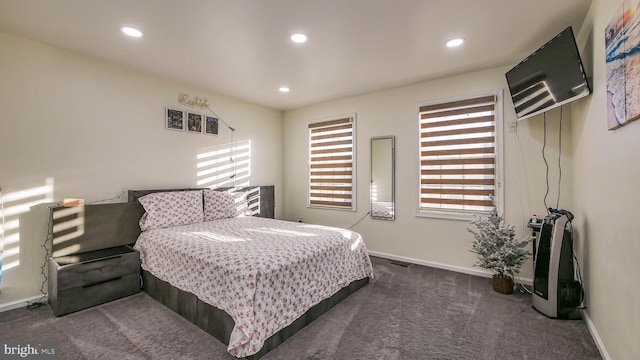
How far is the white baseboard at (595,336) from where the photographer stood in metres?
1.87

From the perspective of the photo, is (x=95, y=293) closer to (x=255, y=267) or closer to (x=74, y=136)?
(x=74, y=136)

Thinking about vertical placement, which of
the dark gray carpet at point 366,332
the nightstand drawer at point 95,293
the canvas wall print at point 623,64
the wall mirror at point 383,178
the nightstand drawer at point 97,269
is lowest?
the dark gray carpet at point 366,332

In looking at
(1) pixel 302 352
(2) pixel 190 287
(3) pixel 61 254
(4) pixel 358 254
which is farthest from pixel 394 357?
(3) pixel 61 254

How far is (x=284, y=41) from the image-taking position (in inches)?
106

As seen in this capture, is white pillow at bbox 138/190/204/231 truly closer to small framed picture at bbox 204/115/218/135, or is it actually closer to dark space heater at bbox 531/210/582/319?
small framed picture at bbox 204/115/218/135

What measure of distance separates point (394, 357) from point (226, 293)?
1.28m

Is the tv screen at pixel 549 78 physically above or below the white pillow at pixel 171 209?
above

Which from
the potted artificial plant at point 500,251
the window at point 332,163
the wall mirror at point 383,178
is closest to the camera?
the potted artificial plant at point 500,251

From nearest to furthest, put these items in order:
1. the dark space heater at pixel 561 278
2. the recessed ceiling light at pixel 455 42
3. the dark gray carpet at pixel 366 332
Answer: the dark gray carpet at pixel 366 332, the dark space heater at pixel 561 278, the recessed ceiling light at pixel 455 42

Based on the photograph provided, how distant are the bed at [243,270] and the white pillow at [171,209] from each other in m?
0.01

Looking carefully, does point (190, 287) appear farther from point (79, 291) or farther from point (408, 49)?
point (408, 49)

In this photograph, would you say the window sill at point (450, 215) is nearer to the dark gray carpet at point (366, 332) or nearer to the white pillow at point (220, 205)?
the dark gray carpet at point (366, 332)

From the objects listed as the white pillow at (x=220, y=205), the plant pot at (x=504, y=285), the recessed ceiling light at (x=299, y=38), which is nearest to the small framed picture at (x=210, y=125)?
the white pillow at (x=220, y=205)

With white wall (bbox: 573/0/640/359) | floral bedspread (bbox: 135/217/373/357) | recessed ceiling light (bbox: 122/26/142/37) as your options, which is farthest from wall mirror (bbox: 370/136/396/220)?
recessed ceiling light (bbox: 122/26/142/37)
